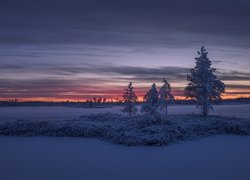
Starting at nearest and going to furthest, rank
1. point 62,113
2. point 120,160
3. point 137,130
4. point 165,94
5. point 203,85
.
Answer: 1. point 120,160
2. point 137,130
3. point 203,85
4. point 165,94
5. point 62,113

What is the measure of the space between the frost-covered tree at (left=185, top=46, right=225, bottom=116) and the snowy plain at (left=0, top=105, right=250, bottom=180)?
1955cm

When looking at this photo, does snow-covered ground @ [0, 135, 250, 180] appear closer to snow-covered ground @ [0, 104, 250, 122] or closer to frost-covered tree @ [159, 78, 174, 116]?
frost-covered tree @ [159, 78, 174, 116]

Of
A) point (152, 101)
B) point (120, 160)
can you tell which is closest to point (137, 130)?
point (120, 160)

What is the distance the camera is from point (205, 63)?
5256 centimetres

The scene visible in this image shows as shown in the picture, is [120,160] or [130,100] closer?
[120,160]

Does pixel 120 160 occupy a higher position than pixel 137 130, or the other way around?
pixel 137 130

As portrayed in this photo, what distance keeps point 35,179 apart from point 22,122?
888 inches

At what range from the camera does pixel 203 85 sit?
5119 centimetres

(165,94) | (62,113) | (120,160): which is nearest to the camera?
(120,160)

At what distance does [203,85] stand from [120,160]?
1231 inches

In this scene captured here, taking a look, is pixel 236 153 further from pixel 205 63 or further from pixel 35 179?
pixel 205 63

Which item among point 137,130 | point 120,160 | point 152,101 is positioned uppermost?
point 152,101

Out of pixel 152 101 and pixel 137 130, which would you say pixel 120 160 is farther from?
pixel 152 101

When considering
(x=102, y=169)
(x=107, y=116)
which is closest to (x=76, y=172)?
(x=102, y=169)
